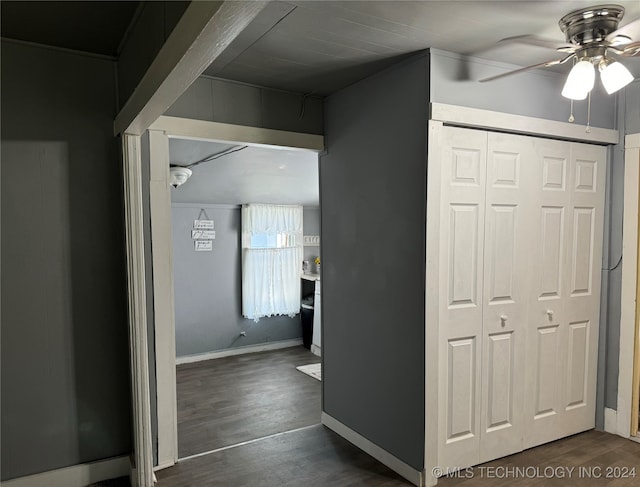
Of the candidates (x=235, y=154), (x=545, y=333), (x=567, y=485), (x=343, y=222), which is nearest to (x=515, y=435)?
(x=567, y=485)

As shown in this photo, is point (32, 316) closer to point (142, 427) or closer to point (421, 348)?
point (142, 427)

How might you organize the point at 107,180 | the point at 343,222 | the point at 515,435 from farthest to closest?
the point at 343,222
the point at 515,435
the point at 107,180

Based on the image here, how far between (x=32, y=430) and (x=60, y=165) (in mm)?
1425

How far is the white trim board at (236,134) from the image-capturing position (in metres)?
2.67

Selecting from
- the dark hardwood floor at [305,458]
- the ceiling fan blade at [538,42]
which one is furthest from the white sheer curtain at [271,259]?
the ceiling fan blade at [538,42]

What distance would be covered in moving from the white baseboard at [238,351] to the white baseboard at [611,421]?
375cm

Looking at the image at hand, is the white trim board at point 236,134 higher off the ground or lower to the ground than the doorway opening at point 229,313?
higher

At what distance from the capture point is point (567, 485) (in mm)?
2465

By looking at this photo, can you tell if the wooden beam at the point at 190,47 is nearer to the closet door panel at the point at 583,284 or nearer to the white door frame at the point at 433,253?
the white door frame at the point at 433,253

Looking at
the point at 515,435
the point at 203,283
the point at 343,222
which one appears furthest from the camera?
the point at 203,283

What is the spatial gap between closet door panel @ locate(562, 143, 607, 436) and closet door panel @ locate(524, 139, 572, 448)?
6 cm

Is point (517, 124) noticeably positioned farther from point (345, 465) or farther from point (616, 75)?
point (345, 465)

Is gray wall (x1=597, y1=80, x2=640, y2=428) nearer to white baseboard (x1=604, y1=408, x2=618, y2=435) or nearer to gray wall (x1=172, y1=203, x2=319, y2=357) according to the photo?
white baseboard (x1=604, y1=408, x2=618, y2=435)

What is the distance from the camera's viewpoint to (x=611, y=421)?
307cm
